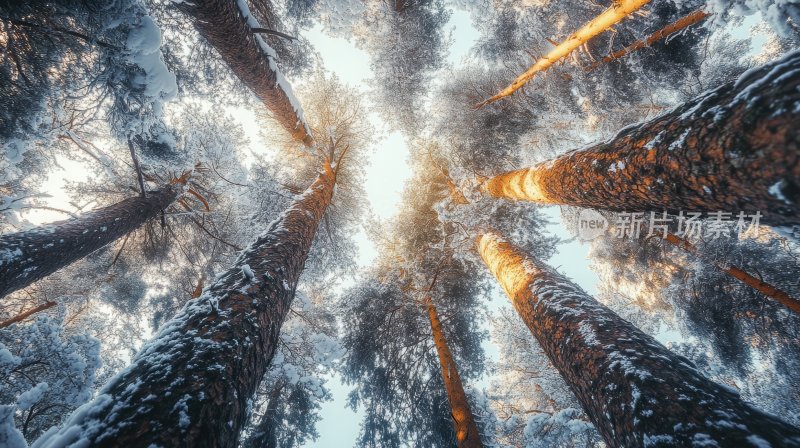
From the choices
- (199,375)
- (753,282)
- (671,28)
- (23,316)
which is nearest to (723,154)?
(199,375)

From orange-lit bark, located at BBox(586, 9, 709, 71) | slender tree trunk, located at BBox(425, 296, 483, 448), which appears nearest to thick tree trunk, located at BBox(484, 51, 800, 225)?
slender tree trunk, located at BBox(425, 296, 483, 448)

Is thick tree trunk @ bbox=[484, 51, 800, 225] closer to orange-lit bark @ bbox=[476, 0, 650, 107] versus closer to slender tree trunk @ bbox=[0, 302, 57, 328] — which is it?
orange-lit bark @ bbox=[476, 0, 650, 107]

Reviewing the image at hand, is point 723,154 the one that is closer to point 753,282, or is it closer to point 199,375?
point 199,375

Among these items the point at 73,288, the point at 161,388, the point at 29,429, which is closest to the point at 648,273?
the point at 161,388

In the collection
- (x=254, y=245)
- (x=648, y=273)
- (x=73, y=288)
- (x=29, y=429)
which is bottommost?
(x=29, y=429)

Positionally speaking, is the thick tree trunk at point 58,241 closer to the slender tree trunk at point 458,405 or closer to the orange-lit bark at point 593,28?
the slender tree trunk at point 458,405

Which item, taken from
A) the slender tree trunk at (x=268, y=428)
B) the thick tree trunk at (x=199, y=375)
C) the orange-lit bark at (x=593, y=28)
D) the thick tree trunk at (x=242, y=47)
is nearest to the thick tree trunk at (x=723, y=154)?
the thick tree trunk at (x=199, y=375)

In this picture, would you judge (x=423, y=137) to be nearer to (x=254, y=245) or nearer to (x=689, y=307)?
(x=254, y=245)
